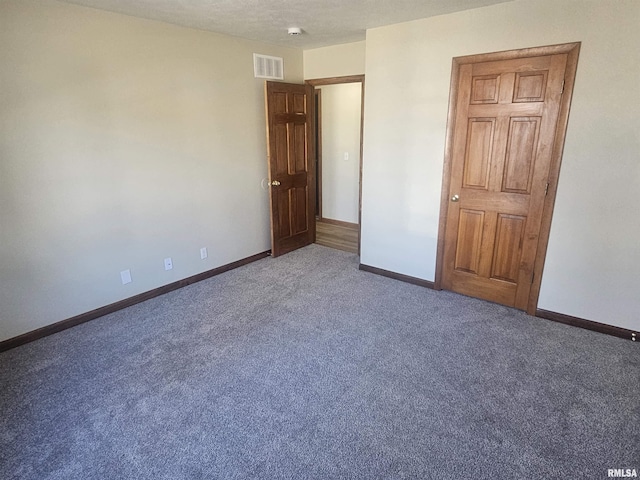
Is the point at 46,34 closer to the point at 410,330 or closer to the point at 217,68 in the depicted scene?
the point at 217,68

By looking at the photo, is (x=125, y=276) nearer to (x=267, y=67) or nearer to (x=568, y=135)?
(x=267, y=67)

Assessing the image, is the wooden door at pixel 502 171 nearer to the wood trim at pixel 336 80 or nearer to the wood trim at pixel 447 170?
the wood trim at pixel 447 170

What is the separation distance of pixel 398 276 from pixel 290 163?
1921 millimetres

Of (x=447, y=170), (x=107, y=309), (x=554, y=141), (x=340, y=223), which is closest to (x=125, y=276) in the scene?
(x=107, y=309)

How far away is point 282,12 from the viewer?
121 inches

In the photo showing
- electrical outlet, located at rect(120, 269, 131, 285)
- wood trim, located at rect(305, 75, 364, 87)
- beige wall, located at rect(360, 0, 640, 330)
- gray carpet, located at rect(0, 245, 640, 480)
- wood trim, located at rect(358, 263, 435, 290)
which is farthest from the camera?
wood trim, located at rect(305, 75, 364, 87)

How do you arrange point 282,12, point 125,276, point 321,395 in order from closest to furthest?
point 321,395
point 282,12
point 125,276

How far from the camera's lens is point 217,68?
12.6 feet

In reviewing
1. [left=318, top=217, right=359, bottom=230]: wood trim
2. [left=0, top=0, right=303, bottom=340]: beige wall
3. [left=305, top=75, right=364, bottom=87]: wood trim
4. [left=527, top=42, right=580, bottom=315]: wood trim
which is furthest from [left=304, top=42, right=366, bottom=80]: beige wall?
[left=318, top=217, right=359, bottom=230]: wood trim

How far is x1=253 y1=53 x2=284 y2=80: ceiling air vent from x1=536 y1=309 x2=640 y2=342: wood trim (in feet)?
12.1

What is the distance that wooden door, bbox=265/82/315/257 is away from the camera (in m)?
4.36

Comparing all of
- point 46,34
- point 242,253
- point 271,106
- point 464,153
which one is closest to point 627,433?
point 464,153

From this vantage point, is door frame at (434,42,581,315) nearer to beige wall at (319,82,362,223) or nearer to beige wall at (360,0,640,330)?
beige wall at (360,0,640,330)

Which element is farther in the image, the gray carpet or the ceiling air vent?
the ceiling air vent
